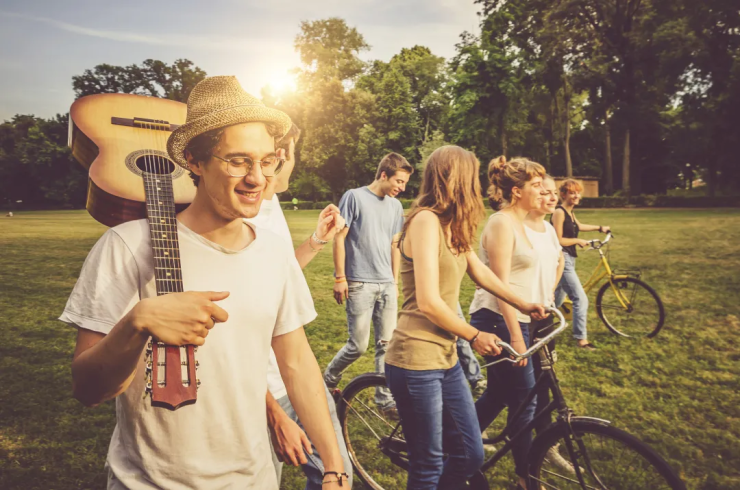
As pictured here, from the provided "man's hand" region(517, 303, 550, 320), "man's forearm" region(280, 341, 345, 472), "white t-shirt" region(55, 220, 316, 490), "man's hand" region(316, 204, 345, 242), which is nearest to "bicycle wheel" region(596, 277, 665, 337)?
"man's hand" region(517, 303, 550, 320)

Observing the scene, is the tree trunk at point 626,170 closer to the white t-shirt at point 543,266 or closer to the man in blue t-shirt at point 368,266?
the man in blue t-shirt at point 368,266

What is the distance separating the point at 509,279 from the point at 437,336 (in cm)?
132

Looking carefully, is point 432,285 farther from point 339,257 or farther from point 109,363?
point 339,257

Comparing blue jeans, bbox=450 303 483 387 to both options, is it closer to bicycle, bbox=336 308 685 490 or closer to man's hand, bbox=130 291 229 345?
bicycle, bbox=336 308 685 490

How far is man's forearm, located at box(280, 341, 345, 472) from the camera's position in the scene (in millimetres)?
1605

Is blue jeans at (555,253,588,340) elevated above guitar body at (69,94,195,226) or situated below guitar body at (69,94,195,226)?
below

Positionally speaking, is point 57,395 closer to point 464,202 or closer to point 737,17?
point 464,202

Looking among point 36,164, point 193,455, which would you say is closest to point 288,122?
point 193,455

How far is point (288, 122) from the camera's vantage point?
169 cm

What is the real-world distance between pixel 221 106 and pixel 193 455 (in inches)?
41.5

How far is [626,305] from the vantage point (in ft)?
24.7

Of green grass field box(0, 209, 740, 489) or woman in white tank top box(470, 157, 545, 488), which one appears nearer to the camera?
woman in white tank top box(470, 157, 545, 488)

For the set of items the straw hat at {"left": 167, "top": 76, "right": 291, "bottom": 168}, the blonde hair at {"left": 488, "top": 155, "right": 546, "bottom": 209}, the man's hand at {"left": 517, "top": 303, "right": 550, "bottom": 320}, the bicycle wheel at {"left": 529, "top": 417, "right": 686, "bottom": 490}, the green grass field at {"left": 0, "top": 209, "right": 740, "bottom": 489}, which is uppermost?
the straw hat at {"left": 167, "top": 76, "right": 291, "bottom": 168}

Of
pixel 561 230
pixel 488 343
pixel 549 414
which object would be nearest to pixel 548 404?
pixel 549 414
